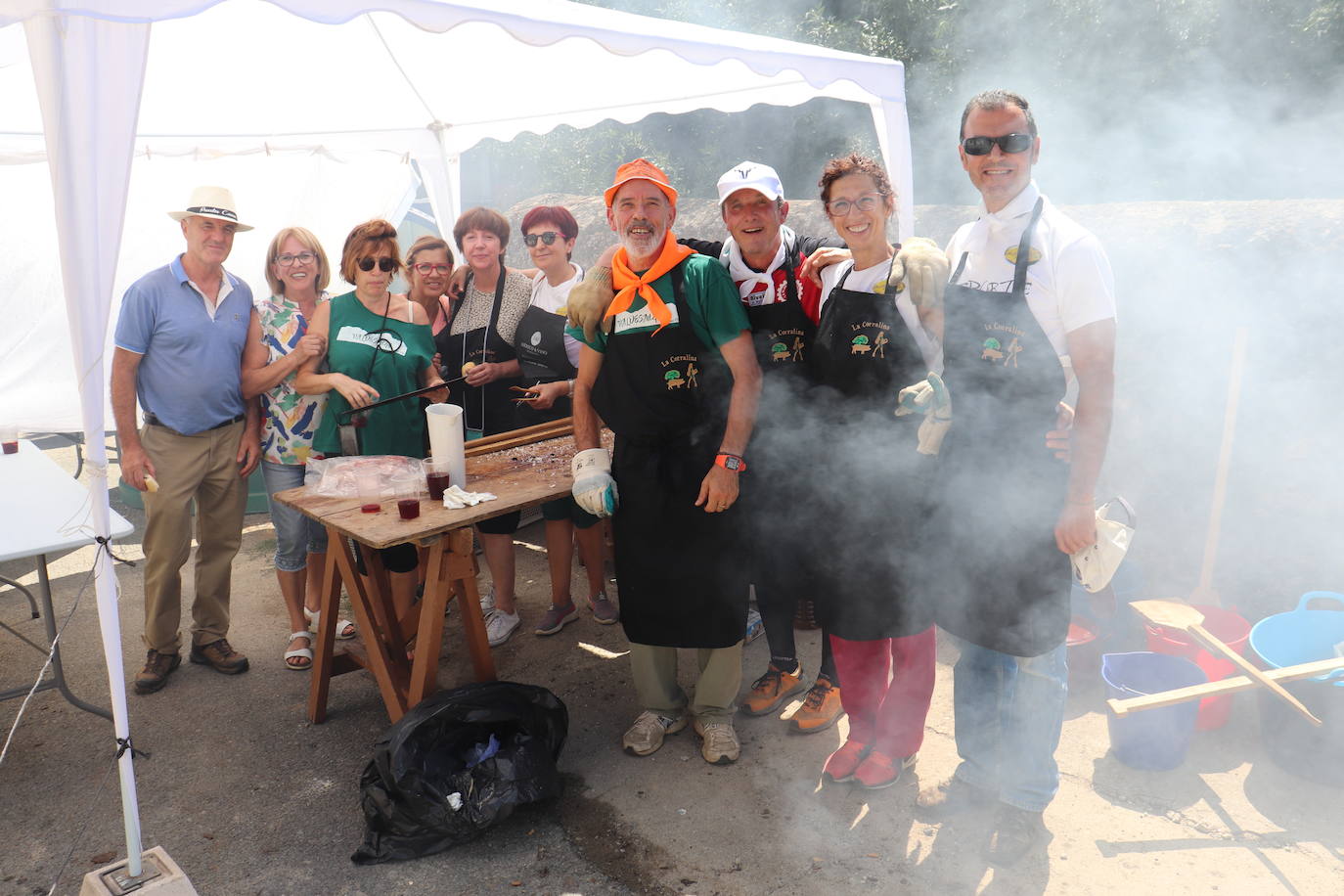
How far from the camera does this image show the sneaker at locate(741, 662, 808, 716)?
345cm

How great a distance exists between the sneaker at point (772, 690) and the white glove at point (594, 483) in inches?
40.9

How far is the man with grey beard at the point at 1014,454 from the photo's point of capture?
224cm

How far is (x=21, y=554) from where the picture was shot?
2865mm

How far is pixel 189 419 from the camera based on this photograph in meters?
3.53

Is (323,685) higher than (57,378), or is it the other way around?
(57,378)

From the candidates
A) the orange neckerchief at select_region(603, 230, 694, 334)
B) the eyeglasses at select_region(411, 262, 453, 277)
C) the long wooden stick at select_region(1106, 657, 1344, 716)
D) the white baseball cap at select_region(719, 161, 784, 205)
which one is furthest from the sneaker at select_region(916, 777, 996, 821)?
the eyeglasses at select_region(411, 262, 453, 277)

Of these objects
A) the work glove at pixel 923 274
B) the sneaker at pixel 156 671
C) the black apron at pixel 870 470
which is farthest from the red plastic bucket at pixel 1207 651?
the sneaker at pixel 156 671

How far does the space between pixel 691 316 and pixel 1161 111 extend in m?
7.98

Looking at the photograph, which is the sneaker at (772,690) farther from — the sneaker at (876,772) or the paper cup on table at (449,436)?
the paper cup on table at (449,436)

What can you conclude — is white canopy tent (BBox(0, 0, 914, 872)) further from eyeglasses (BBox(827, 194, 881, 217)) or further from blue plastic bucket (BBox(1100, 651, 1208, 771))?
blue plastic bucket (BBox(1100, 651, 1208, 771))

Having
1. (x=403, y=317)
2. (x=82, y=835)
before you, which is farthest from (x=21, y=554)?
(x=403, y=317)

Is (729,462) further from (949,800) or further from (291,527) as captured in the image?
(291,527)

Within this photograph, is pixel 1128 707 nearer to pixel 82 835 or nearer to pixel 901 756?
pixel 901 756

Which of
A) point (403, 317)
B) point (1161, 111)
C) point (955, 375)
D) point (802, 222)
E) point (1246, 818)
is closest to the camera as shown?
point (955, 375)
